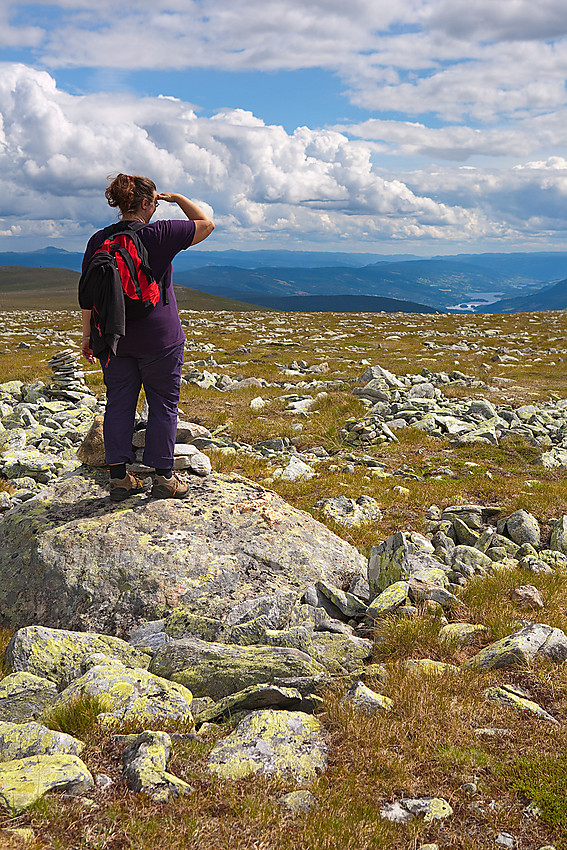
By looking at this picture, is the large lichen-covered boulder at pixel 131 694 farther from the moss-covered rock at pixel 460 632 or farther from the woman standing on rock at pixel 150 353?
the woman standing on rock at pixel 150 353

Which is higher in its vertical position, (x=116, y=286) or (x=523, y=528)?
(x=116, y=286)

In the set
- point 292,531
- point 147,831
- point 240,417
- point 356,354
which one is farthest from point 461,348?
point 147,831

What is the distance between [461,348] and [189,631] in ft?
174

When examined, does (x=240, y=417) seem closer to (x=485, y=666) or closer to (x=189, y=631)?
(x=189, y=631)

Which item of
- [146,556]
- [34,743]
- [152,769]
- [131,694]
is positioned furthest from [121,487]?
[152,769]

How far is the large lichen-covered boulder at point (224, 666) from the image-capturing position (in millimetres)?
5070

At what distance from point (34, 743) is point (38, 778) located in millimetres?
487

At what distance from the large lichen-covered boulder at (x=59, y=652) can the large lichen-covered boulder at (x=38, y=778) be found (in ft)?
4.99

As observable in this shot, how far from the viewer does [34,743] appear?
397 cm

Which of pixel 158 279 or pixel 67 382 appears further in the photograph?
pixel 67 382

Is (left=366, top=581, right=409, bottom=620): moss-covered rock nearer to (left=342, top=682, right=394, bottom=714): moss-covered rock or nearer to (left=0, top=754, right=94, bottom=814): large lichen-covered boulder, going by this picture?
(left=342, top=682, right=394, bottom=714): moss-covered rock

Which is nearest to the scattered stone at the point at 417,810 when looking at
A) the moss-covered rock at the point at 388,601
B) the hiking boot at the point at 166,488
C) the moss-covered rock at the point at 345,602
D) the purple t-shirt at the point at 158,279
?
the moss-covered rock at the point at 388,601

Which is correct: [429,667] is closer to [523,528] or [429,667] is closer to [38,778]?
[38,778]

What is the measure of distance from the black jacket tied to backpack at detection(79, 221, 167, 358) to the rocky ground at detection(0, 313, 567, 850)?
9.01ft
